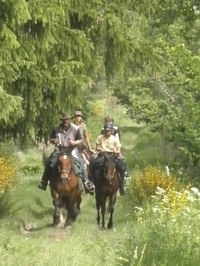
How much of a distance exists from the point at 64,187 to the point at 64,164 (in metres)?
0.73

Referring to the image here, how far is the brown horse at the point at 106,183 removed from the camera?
62.2 ft

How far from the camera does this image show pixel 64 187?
715 inches

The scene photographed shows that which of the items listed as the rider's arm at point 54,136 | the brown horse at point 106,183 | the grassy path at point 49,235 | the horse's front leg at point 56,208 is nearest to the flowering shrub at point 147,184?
the grassy path at point 49,235

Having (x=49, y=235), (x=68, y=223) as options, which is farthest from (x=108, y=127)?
(x=49, y=235)

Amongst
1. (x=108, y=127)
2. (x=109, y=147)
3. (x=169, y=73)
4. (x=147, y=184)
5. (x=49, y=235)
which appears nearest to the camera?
(x=49, y=235)

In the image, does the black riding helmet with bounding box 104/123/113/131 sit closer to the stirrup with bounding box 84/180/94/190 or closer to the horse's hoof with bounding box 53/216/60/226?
the stirrup with bounding box 84/180/94/190

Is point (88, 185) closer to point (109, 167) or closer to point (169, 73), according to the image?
point (109, 167)

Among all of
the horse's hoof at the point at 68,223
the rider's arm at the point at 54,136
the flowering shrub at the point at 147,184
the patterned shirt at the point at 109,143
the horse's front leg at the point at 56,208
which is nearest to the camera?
the rider's arm at the point at 54,136

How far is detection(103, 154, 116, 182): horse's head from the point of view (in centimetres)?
1889

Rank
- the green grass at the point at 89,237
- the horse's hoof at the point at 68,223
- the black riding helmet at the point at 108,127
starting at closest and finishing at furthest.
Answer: the green grass at the point at 89,237 → the horse's hoof at the point at 68,223 → the black riding helmet at the point at 108,127

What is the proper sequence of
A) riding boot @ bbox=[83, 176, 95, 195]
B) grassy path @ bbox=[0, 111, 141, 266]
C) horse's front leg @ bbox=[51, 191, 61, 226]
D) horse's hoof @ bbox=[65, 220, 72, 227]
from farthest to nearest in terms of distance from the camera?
riding boot @ bbox=[83, 176, 95, 195]
horse's hoof @ bbox=[65, 220, 72, 227]
horse's front leg @ bbox=[51, 191, 61, 226]
grassy path @ bbox=[0, 111, 141, 266]

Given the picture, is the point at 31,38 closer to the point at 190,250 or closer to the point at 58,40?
the point at 58,40

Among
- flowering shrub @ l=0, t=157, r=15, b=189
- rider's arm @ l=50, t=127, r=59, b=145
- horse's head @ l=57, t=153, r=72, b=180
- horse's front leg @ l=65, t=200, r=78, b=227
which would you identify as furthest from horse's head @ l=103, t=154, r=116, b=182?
flowering shrub @ l=0, t=157, r=15, b=189

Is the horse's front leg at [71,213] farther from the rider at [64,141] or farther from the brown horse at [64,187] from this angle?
the rider at [64,141]
